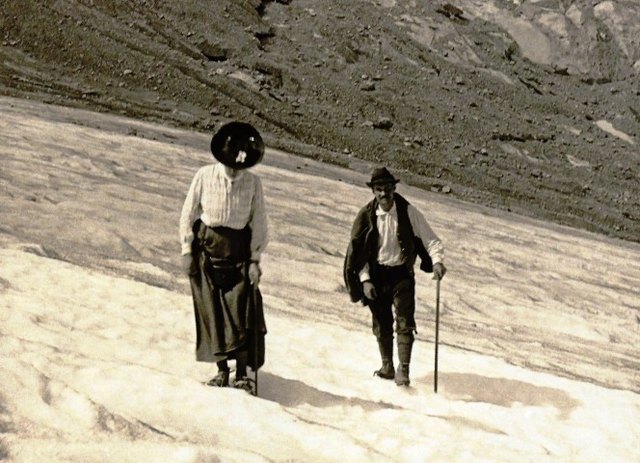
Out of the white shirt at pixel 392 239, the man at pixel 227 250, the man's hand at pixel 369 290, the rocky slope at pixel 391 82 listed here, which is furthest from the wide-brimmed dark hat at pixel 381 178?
the rocky slope at pixel 391 82

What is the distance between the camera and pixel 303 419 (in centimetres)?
582

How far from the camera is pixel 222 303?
6680mm

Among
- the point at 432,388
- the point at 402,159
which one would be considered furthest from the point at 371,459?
the point at 402,159

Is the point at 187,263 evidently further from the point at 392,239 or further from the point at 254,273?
the point at 392,239

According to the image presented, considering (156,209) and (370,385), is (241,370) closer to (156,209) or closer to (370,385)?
(370,385)

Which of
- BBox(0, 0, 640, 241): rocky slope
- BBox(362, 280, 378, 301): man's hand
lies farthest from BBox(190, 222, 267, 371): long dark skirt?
BBox(0, 0, 640, 241): rocky slope

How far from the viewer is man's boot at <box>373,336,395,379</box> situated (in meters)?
7.91

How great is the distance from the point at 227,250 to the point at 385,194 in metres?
1.54

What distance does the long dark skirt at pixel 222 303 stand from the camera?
661 cm

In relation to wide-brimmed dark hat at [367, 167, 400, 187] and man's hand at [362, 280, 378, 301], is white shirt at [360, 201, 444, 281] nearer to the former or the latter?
man's hand at [362, 280, 378, 301]

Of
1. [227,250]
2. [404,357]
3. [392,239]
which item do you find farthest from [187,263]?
[404,357]

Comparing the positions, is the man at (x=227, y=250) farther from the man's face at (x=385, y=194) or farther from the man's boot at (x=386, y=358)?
the man's boot at (x=386, y=358)

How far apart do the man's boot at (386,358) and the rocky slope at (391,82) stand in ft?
66.9

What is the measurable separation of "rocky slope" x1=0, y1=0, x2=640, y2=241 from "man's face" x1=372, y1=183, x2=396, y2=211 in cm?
2062
